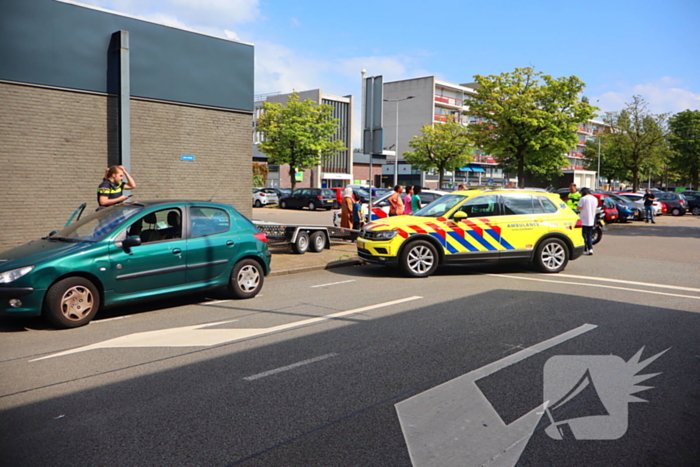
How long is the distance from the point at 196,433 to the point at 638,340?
4.81 metres

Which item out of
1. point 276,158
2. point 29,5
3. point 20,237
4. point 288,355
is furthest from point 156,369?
point 276,158

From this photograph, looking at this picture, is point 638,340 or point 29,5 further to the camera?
point 29,5

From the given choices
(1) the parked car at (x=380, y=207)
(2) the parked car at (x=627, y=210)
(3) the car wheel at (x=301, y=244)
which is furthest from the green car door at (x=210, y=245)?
(2) the parked car at (x=627, y=210)

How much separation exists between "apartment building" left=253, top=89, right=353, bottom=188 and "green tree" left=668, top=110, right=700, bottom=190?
38.0 meters

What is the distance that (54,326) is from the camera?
269 inches

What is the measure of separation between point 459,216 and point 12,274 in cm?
753

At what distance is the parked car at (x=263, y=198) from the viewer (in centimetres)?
4397

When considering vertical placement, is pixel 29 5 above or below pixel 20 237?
above

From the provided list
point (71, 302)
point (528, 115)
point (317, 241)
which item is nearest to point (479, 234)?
point (317, 241)

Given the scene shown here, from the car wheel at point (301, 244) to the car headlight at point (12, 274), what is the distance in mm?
7809

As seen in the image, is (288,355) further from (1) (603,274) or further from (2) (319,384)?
(1) (603,274)

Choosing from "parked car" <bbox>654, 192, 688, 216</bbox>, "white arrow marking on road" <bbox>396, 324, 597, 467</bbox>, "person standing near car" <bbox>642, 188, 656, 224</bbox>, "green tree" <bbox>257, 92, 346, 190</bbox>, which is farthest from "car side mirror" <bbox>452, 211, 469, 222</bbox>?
"green tree" <bbox>257, 92, 346, 190</bbox>

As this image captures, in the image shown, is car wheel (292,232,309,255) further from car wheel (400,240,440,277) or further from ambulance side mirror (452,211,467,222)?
ambulance side mirror (452,211,467,222)

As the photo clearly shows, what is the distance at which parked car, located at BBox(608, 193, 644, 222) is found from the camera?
96.9 ft
